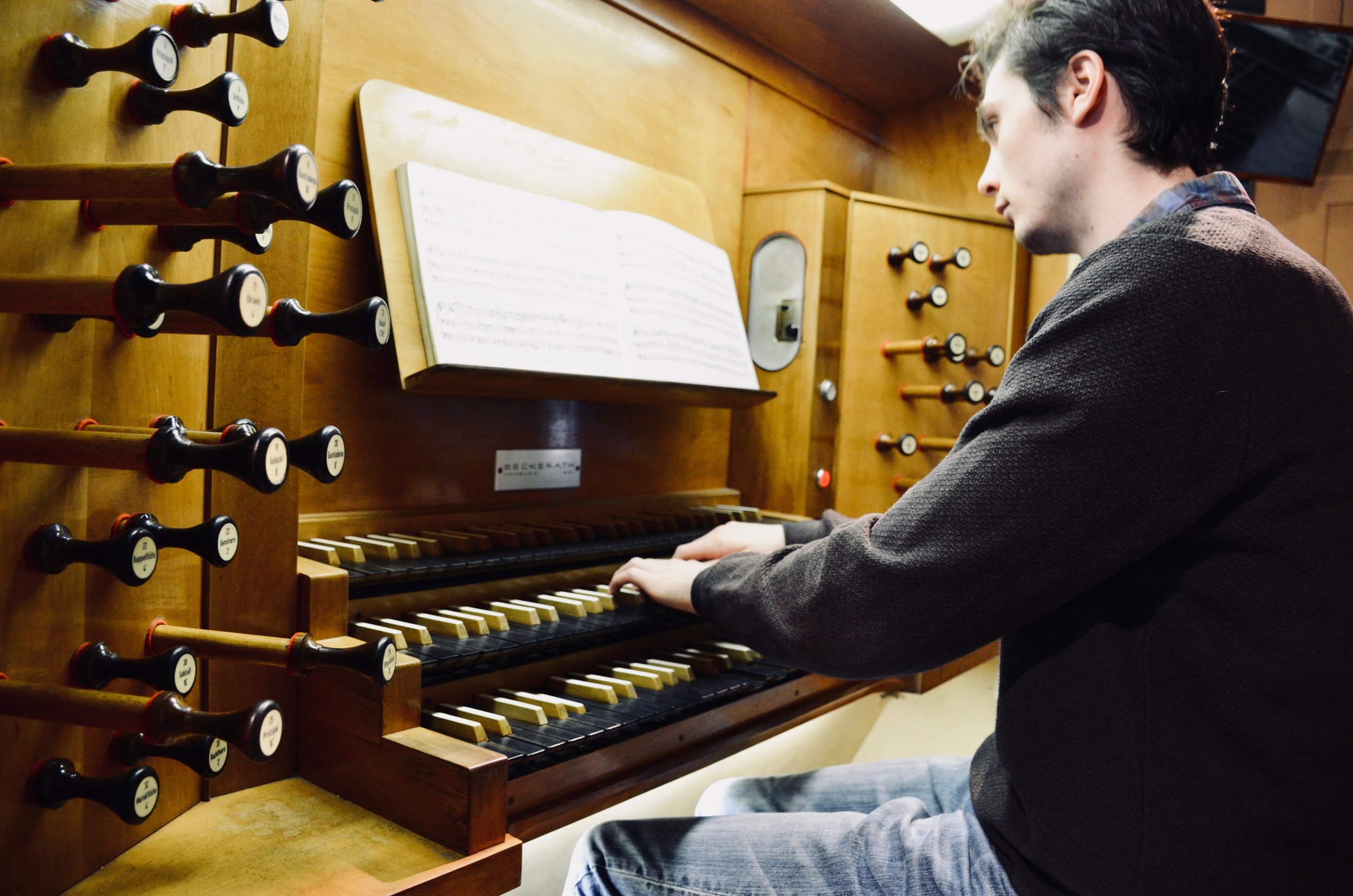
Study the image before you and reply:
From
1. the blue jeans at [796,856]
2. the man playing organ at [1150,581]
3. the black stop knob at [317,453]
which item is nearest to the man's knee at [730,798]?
the blue jeans at [796,856]

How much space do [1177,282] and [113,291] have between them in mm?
→ 1099

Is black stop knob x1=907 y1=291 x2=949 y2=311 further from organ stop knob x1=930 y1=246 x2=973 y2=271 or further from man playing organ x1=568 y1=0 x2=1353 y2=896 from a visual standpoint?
man playing organ x1=568 y1=0 x2=1353 y2=896

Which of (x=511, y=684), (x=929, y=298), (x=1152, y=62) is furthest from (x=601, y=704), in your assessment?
(x=929, y=298)

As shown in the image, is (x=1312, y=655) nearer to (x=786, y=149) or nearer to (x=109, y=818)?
(x=109, y=818)

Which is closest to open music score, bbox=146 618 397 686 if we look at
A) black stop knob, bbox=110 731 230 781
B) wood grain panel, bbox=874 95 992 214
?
black stop knob, bbox=110 731 230 781

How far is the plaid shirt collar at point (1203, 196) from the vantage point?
115 cm

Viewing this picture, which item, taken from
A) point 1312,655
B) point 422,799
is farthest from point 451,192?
point 1312,655

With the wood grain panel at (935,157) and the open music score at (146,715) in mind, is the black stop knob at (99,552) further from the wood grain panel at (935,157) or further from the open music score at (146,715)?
the wood grain panel at (935,157)

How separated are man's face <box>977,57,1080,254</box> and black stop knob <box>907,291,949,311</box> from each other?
1.51m

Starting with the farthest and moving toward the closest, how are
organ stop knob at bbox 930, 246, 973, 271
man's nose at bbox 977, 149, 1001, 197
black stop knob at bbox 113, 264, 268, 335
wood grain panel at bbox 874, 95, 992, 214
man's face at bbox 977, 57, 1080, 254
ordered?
wood grain panel at bbox 874, 95, 992, 214 < organ stop knob at bbox 930, 246, 973, 271 < man's nose at bbox 977, 149, 1001, 197 < man's face at bbox 977, 57, 1080, 254 < black stop knob at bbox 113, 264, 268, 335

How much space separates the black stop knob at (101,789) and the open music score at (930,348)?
2409mm

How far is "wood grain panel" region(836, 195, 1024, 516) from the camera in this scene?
2900mm

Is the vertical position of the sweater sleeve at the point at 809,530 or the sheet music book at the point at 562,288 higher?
the sheet music book at the point at 562,288

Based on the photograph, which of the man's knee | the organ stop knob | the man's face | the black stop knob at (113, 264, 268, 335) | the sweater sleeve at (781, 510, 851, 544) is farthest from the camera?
the organ stop knob
